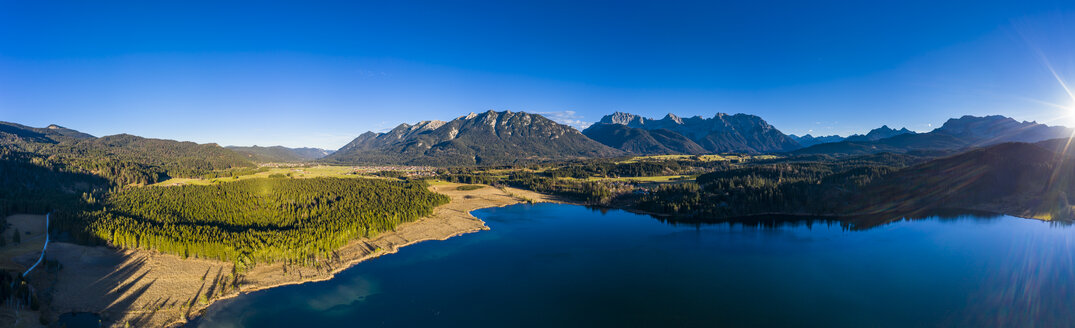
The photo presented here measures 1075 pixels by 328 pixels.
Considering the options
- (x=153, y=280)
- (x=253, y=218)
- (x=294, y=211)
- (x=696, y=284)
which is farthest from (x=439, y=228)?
(x=696, y=284)

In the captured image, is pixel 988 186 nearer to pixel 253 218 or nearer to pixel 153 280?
pixel 153 280

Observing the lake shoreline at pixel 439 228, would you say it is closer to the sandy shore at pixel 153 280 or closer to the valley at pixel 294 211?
the sandy shore at pixel 153 280

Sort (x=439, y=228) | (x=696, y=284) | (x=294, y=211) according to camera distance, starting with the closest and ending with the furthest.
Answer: (x=696, y=284) < (x=439, y=228) < (x=294, y=211)

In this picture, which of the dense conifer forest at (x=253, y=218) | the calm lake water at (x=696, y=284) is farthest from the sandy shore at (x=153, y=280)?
the calm lake water at (x=696, y=284)

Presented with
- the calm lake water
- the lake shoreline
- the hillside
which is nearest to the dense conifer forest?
the lake shoreline

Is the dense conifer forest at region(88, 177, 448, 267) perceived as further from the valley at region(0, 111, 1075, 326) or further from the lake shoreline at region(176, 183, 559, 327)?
the lake shoreline at region(176, 183, 559, 327)

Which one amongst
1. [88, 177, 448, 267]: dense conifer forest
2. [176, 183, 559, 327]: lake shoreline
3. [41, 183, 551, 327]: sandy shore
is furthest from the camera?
[88, 177, 448, 267]: dense conifer forest

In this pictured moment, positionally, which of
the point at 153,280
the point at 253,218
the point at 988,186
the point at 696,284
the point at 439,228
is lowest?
the point at 696,284
